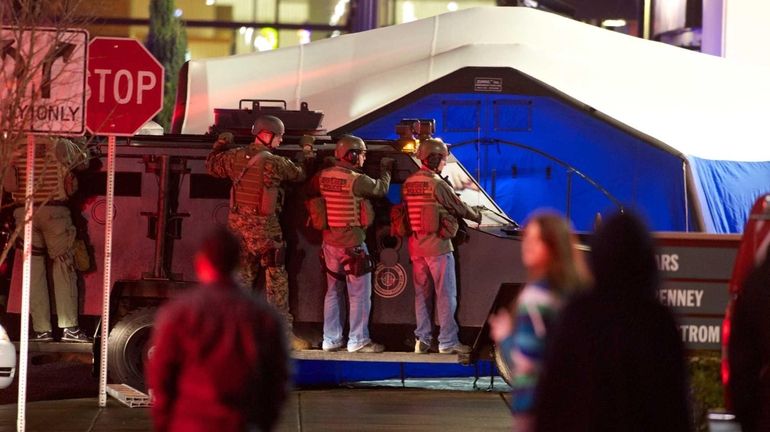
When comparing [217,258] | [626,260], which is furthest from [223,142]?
[626,260]

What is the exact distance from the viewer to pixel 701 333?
28.2ft

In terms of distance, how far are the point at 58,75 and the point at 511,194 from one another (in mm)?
7453

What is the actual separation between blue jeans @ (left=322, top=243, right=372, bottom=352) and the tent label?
160 inches

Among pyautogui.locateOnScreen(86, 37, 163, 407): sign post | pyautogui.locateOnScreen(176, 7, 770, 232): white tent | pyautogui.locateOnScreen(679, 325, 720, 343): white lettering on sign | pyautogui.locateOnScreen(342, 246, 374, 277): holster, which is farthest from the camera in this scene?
pyautogui.locateOnScreen(176, 7, 770, 232): white tent

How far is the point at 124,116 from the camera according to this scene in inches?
436

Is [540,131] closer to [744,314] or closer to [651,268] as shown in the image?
[744,314]

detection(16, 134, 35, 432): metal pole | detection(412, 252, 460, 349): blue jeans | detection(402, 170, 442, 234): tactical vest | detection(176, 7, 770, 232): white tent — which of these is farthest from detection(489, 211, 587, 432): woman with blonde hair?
detection(176, 7, 770, 232): white tent

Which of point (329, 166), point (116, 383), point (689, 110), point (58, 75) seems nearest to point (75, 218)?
point (116, 383)

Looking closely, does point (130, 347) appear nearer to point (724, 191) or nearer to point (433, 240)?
point (433, 240)

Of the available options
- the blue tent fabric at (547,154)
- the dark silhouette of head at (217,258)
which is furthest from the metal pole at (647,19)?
the dark silhouette of head at (217,258)

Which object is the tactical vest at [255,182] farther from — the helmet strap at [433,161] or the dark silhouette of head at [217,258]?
the dark silhouette of head at [217,258]

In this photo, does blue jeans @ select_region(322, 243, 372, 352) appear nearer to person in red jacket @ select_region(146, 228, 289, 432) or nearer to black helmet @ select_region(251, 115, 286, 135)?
black helmet @ select_region(251, 115, 286, 135)

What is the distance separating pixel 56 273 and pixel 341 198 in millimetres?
2591

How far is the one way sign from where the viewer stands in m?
9.70
